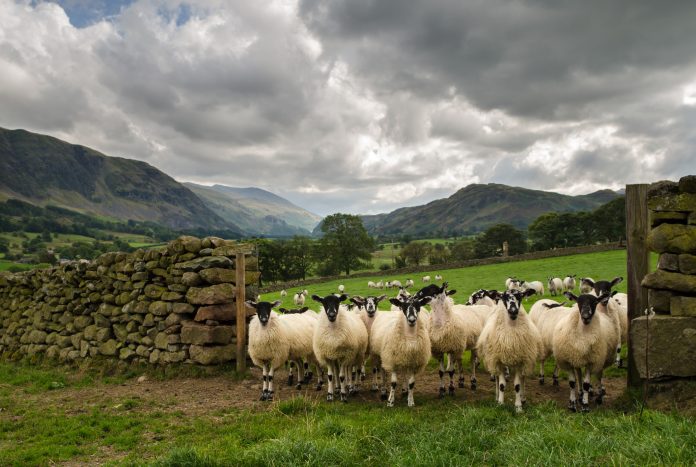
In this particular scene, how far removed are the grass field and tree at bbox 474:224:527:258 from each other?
32287mm

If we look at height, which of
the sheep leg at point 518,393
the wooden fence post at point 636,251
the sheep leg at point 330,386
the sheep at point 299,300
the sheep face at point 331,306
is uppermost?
the wooden fence post at point 636,251

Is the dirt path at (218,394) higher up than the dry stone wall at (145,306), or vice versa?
the dry stone wall at (145,306)

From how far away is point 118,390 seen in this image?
11102 millimetres

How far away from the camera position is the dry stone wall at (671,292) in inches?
272

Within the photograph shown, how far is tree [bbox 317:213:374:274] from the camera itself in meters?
67.4

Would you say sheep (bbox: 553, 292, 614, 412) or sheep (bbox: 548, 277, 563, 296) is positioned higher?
sheep (bbox: 553, 292, 614, 412)

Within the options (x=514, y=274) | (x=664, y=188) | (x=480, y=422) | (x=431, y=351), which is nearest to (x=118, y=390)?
(x=431, y=351)

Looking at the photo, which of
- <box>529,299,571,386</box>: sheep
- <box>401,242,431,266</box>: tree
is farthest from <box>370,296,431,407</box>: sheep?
<box>401,242,431,266</box>: tree

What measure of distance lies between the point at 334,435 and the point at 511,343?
13.6 feet

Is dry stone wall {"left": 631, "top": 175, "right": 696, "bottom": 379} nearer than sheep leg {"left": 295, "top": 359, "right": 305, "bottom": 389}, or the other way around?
dry stone wall {"left": 631, "top": 175, "right": 696, "bottom": 379}

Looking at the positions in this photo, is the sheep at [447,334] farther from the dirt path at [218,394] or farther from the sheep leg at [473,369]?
the dirt path at [218,394]

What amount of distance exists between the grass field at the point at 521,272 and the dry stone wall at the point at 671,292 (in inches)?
733

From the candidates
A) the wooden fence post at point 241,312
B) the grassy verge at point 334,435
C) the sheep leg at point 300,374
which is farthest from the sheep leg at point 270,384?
the wooden fence post at point 241,312

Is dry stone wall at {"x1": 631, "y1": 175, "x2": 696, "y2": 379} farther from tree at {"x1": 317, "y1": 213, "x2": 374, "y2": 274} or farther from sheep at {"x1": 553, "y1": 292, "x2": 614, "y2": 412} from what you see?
tree at {"x1": 317, "y1": 213, "x2": 374, "y2": 274}
